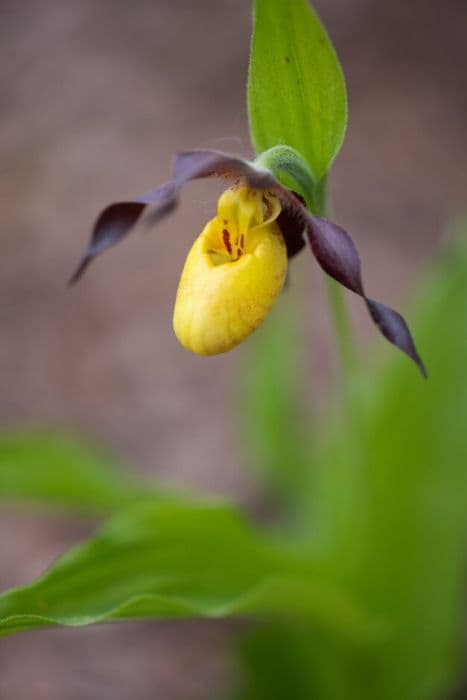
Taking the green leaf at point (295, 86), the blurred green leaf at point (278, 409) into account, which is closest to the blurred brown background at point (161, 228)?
the blurred green leaf at point (278, 409)

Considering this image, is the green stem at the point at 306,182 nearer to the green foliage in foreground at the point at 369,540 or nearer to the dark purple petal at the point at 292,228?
the dark purple petal at the point at 292,228

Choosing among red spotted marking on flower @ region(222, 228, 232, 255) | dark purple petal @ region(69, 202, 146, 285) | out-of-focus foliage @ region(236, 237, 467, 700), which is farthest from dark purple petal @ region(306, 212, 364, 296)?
out-of-focus foliage @ region(236, 237, 467, 700)

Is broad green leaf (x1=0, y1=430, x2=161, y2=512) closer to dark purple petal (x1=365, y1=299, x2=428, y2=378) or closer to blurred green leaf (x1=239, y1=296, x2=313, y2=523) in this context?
blurred green leaf (x1=239, y1=296, x2=313, y2=523)

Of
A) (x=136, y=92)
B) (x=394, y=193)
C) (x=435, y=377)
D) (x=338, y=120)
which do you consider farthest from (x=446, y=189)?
(x=338, y=120)

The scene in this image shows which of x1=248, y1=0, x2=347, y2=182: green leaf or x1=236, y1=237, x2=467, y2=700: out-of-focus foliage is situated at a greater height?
x1=248, y1=0, x2=347, y2=182: green leaf

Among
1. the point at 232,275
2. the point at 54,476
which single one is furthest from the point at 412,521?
the point at 232,275

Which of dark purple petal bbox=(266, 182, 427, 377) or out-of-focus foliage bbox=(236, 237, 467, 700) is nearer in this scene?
dark purple petal bbox=(266, 182, 427, 377)

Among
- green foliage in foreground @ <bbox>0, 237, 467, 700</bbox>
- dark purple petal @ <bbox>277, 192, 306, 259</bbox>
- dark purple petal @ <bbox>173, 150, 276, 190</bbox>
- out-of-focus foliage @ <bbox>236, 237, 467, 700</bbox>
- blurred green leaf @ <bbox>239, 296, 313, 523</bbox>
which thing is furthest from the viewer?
blurred green leaf @ <bbox>239, 296, 313, 523</bbox>
